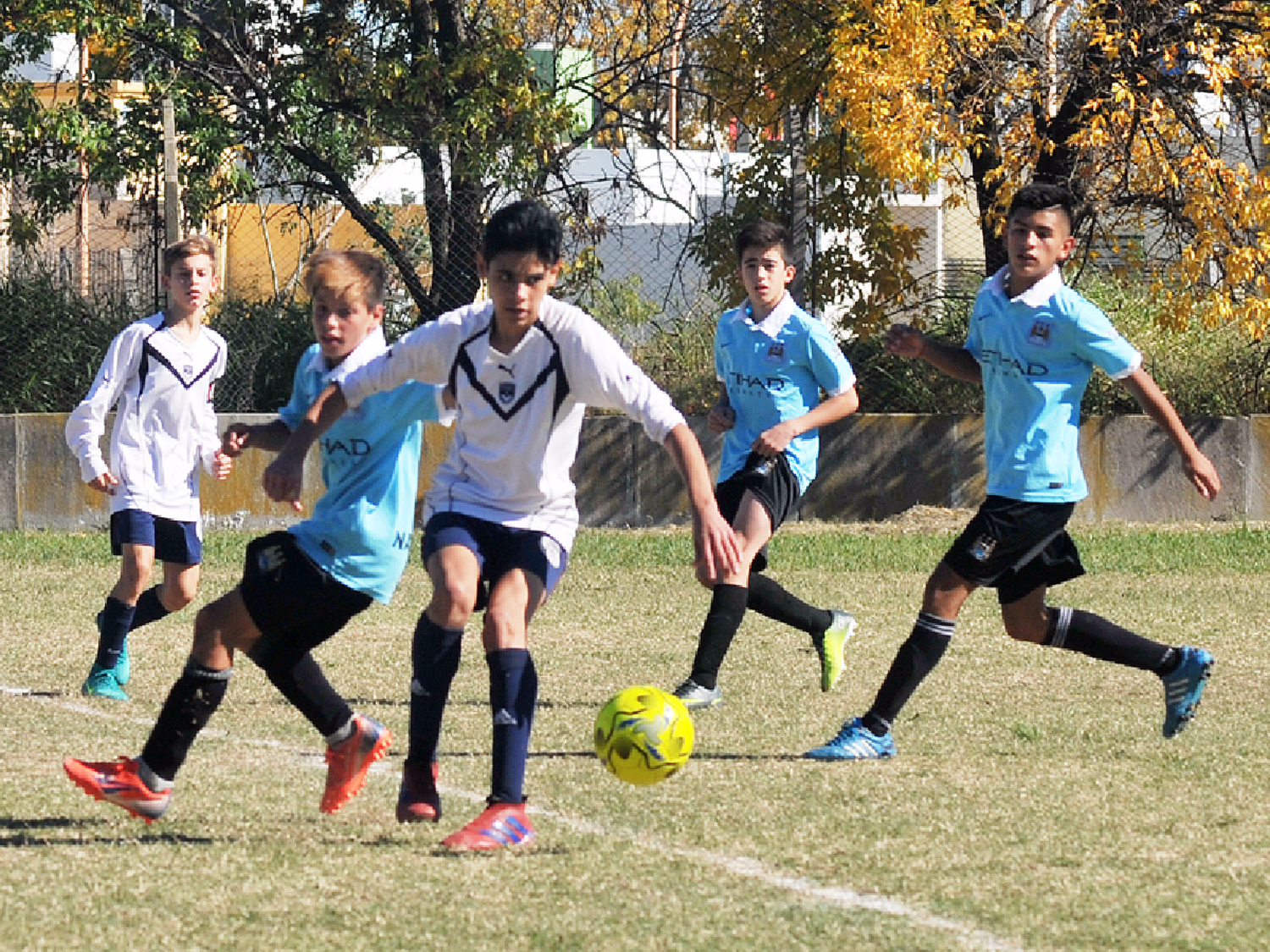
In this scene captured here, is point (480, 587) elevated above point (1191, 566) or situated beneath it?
elevated above

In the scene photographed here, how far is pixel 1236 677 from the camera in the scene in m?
8.22

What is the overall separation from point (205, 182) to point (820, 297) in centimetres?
490

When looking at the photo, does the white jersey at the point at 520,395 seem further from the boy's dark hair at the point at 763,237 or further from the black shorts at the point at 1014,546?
the boy's dark hair at the point at 763,237

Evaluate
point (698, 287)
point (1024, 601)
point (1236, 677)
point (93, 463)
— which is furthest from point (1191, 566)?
point (93, 463)

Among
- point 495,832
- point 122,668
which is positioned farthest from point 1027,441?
point 122,668

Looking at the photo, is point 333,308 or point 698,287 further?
point 698,287

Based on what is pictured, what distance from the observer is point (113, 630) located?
26.0 feet

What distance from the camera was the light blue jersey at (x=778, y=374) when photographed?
7.73 meters

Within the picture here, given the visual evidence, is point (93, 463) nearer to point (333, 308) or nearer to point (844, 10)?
point (333, 308)

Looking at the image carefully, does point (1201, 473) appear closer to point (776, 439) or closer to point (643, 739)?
point (776, 439)

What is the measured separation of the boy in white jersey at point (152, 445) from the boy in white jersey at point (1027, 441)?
3056 mm

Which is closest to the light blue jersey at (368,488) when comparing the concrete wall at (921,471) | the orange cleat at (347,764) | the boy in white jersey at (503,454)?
the boy in white jersey at (503,454)

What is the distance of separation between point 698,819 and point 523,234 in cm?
169

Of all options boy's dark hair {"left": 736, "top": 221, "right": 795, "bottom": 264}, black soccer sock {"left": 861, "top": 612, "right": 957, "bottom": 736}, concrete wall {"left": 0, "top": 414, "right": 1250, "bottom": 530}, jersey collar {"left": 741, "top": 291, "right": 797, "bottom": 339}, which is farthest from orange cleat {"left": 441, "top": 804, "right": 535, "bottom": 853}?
concrete wall {"left": 0, "top": 414, "right": 1250, "bottom": 530}
